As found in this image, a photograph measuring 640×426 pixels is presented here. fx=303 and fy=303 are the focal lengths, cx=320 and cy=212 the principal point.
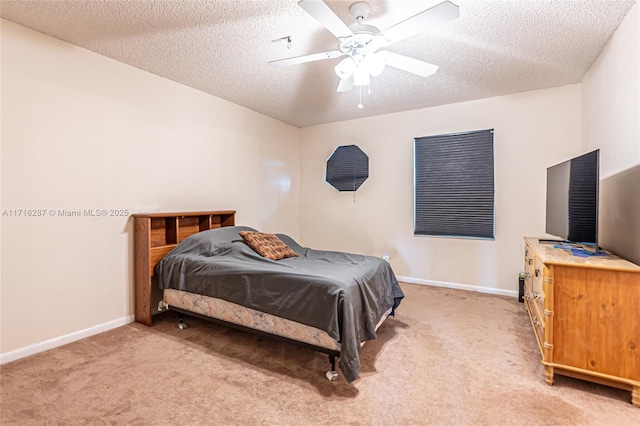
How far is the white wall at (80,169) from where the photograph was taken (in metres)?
2.25

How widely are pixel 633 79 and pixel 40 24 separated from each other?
4.27 metres

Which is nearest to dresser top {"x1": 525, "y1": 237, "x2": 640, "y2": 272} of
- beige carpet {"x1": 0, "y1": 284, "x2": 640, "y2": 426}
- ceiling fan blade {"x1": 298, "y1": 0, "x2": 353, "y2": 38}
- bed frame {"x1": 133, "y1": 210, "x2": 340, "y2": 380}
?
beige carpet {"x1": 0, "y1": 284, "x2": 640, "y2": 426}

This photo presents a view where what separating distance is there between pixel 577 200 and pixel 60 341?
→ 4228 mm

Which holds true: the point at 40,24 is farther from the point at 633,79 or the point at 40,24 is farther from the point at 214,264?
the point at 633,79

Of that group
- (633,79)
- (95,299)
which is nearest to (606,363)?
(633,79)

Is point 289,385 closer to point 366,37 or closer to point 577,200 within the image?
point 366,37

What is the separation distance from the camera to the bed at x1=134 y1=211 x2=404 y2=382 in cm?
197

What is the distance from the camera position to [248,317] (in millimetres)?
2324

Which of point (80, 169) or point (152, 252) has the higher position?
point (80, 169)

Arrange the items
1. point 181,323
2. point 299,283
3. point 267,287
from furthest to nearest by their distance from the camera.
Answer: point 181,323, point 267,287, point 299,283

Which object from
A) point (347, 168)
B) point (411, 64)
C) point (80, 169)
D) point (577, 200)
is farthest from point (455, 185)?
point (80, 169)

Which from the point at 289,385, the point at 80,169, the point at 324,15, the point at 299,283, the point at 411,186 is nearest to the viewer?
the point at 324,15

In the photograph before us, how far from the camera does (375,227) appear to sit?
4656mm

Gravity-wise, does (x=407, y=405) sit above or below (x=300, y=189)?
below
